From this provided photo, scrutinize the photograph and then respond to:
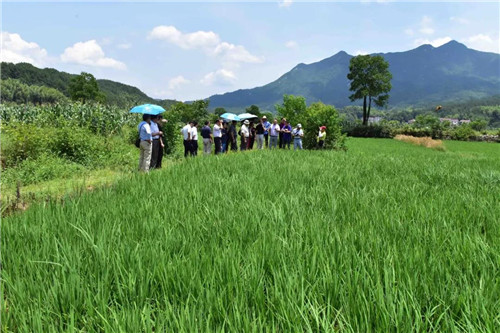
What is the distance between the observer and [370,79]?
186 feet

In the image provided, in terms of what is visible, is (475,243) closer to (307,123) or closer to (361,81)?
(307,123)

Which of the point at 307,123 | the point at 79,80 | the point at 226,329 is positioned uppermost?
the point at 79,80

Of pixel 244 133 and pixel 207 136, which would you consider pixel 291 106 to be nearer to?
pixel 244 133

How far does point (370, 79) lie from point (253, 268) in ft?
206

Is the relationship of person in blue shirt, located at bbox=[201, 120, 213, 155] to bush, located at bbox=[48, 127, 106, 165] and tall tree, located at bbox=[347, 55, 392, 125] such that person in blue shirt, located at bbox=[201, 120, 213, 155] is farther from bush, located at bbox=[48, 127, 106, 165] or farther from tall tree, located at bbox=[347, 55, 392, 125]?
tall tree, located at bbox=[347, 55, 392, 125]

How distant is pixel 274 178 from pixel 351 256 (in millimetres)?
2837

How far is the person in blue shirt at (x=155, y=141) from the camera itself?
7.89 meters

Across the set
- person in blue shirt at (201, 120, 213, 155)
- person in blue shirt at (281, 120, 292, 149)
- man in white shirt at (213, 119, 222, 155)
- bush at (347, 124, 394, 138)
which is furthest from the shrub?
person in blue shirt at (201, 120, 213, 155)

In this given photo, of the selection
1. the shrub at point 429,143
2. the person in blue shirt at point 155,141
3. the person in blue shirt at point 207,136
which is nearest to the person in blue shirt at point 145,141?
the person in blue shirt at point 155,141

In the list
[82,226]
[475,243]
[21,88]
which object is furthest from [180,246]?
[21,88]

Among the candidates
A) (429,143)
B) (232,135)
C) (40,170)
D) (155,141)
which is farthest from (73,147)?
(429,143)

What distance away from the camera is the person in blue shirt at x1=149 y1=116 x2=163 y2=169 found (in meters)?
7.89

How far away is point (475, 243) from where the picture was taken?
1849 millimetres

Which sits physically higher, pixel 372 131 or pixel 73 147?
pixel 372 131
